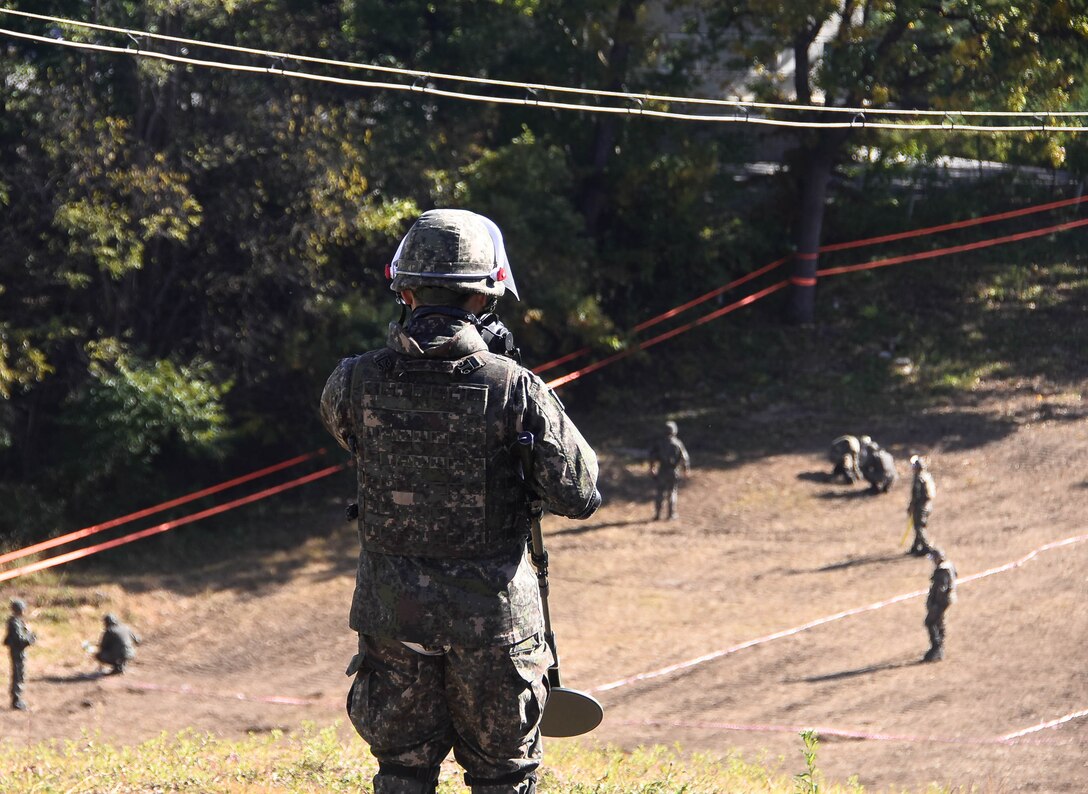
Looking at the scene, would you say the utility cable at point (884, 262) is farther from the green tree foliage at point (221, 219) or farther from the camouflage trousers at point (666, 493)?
the camouflage trousers at point (666, 493)

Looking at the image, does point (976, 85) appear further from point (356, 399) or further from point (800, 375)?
point (356, 399)

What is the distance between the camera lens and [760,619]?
14211mm

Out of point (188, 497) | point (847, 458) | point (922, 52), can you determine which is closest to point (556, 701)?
point (188, 497)

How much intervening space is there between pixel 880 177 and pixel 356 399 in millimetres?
23904

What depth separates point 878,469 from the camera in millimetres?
18047

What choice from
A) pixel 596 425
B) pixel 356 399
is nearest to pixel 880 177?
pixel 596 425

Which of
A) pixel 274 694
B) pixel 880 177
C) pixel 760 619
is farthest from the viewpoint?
pixel 880 177

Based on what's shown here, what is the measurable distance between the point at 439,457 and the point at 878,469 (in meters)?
15.1

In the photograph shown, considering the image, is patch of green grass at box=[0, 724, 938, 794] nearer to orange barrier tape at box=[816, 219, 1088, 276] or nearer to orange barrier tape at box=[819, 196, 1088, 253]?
orange barrier tape at box=[816, 219, 1088, 276]

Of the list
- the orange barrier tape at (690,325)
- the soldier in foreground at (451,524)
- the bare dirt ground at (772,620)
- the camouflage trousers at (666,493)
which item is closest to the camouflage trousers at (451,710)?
the soldier in foreground at (451,524)

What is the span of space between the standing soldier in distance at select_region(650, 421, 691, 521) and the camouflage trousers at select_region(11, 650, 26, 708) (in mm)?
8291

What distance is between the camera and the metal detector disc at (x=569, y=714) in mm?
4230

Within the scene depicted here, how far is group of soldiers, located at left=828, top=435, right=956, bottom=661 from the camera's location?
1192cm

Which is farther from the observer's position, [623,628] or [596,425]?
[596,425]
